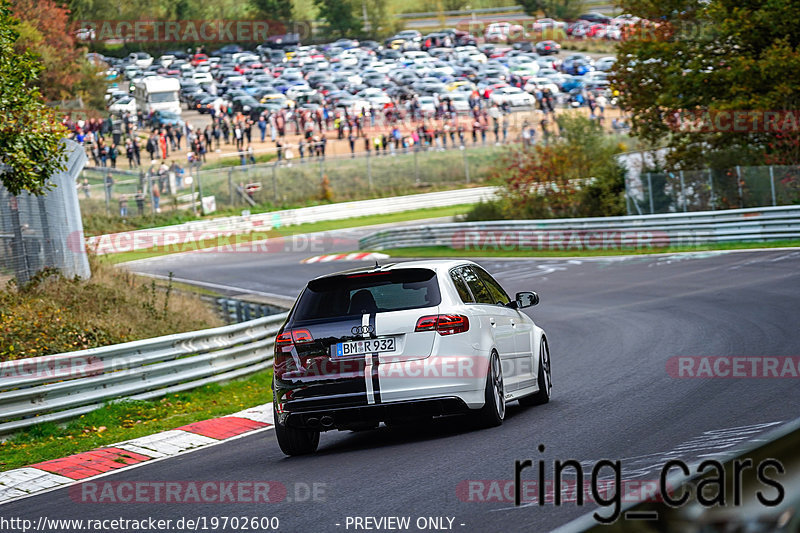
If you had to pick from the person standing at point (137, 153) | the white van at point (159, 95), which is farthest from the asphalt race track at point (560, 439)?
the white van at point (159, 95)

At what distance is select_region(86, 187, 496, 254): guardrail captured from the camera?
153 feet

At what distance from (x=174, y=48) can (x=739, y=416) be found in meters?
98.7

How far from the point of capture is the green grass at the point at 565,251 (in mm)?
27391

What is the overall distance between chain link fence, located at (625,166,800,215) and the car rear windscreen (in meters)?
22.1

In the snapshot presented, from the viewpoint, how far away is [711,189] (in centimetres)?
3025

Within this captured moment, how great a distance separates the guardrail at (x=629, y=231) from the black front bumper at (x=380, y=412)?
2062cm

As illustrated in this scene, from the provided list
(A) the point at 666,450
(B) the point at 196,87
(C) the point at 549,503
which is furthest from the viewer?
(B) the point at 196,87

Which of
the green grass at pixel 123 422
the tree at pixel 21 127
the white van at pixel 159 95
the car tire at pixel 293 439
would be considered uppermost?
the white van at pixel 159 95

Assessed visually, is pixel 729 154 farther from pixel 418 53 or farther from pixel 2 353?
pixel 418 53

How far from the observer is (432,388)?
8.57 metres

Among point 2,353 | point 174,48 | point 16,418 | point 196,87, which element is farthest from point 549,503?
point 174,48

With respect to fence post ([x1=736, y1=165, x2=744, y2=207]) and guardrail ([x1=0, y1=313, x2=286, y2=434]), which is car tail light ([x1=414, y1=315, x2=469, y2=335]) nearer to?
guardrail ([x1=0, y1=313, x2=286, y2=434])

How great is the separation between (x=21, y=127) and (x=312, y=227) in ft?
121

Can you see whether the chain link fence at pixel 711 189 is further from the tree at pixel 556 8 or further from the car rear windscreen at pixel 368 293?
the tree at pixel 556 8
